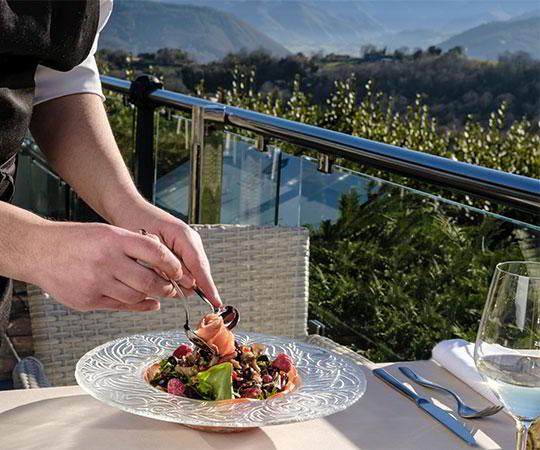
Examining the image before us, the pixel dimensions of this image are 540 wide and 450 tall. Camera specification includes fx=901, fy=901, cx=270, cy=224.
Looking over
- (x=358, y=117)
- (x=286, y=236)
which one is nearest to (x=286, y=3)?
(x=358, y=117)

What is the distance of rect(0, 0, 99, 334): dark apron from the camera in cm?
144

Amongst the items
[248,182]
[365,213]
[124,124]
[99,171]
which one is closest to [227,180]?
[248,182]

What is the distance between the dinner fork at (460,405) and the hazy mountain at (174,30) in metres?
12.0

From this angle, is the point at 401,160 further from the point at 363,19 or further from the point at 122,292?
the point at 363,19

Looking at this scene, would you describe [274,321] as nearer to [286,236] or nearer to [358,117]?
[286,236]

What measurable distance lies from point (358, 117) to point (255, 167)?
202 inches

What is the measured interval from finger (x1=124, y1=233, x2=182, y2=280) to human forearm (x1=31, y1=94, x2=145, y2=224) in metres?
0.37

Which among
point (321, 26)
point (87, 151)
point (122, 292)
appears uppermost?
point (321, 26)

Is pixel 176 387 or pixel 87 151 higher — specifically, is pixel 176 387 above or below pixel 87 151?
below

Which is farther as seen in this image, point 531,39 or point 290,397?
point 531,39

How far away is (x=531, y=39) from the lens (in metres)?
16.9

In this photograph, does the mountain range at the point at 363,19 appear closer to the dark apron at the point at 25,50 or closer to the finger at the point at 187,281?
the dark apron at the point at 25,50

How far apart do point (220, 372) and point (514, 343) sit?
412 millimetres

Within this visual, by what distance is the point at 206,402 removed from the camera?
122 cm
